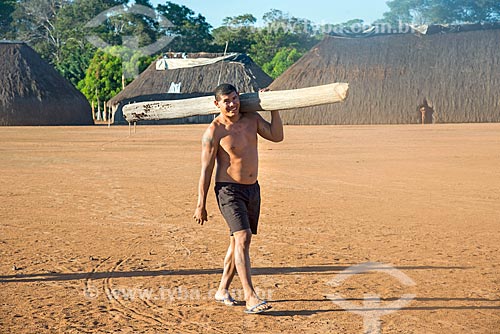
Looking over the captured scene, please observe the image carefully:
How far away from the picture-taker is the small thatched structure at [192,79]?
41.5 metres

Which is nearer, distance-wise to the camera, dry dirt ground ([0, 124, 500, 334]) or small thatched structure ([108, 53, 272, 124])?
dry dirt ground ([0, 124, 500, 334])

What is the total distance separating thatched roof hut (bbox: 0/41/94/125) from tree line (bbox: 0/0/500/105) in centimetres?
811

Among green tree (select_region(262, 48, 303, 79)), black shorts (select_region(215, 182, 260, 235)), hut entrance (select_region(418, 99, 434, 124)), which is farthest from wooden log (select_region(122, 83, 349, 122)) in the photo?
green tree (select_region(262, 48, 303, 79))

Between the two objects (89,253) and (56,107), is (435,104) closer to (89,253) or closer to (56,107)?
(56,107)

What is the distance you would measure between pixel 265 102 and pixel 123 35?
54.6 metres

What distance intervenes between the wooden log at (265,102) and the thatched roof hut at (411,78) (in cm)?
2793

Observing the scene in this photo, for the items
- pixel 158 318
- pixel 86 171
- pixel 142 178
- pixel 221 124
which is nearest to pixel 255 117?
pixel 221 124

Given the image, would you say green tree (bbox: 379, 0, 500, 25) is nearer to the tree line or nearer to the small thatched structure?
the tree line

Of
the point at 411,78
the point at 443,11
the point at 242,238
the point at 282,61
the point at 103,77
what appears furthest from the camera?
the point at 443,11

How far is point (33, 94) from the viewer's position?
3759 centimetres

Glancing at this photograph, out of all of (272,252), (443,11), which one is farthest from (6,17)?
(272,252)

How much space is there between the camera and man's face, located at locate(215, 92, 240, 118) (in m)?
4.70

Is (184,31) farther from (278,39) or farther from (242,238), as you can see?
(242,238)

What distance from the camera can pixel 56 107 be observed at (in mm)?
37656
